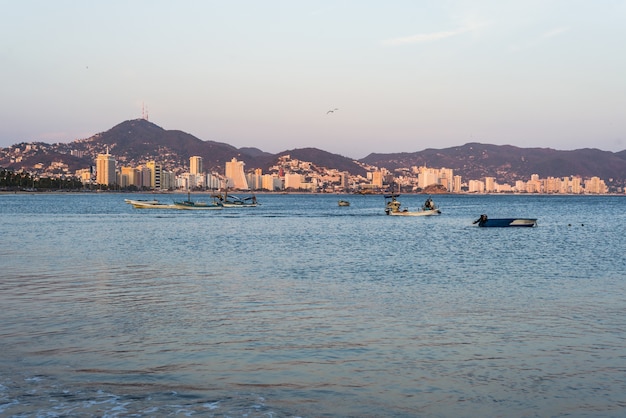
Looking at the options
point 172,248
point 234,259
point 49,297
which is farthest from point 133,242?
point 49,297

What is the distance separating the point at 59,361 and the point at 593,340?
14.5 m

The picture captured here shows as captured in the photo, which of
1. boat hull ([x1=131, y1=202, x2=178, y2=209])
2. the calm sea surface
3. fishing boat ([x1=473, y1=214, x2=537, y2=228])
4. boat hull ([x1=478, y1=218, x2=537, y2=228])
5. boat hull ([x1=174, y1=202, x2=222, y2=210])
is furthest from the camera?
boat hull ([x1=131, y1=202, x2=178, y2=209])

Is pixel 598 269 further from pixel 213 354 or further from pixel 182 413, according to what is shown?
pixel 182 413

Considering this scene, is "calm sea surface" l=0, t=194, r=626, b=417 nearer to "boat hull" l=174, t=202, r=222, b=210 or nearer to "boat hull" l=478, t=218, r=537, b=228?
"boat hull" l=478, t=218, r=537, b=228

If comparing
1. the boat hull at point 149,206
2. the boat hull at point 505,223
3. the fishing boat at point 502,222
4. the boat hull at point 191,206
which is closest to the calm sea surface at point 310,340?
the fishing boat at point 502,222

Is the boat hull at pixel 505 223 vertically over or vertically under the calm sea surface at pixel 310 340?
under

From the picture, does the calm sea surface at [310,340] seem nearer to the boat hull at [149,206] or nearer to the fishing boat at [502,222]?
the fishing boat at [502,222]

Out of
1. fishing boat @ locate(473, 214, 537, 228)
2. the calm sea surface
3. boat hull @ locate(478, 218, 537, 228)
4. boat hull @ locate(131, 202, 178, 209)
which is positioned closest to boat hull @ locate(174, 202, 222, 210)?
boat hull @ locate(131, 202, 178, 209)

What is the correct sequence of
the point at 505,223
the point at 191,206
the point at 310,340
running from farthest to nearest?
the point at 191,206 → the point at 505,223 → the point at 310,340

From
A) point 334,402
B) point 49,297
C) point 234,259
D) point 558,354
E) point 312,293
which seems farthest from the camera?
point 234,259

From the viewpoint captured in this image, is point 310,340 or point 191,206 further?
point 191,206

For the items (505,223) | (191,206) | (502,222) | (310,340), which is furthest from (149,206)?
(310,340)

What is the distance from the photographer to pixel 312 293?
28.3m

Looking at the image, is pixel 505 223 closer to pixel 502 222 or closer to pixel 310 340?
pixel 502 222
